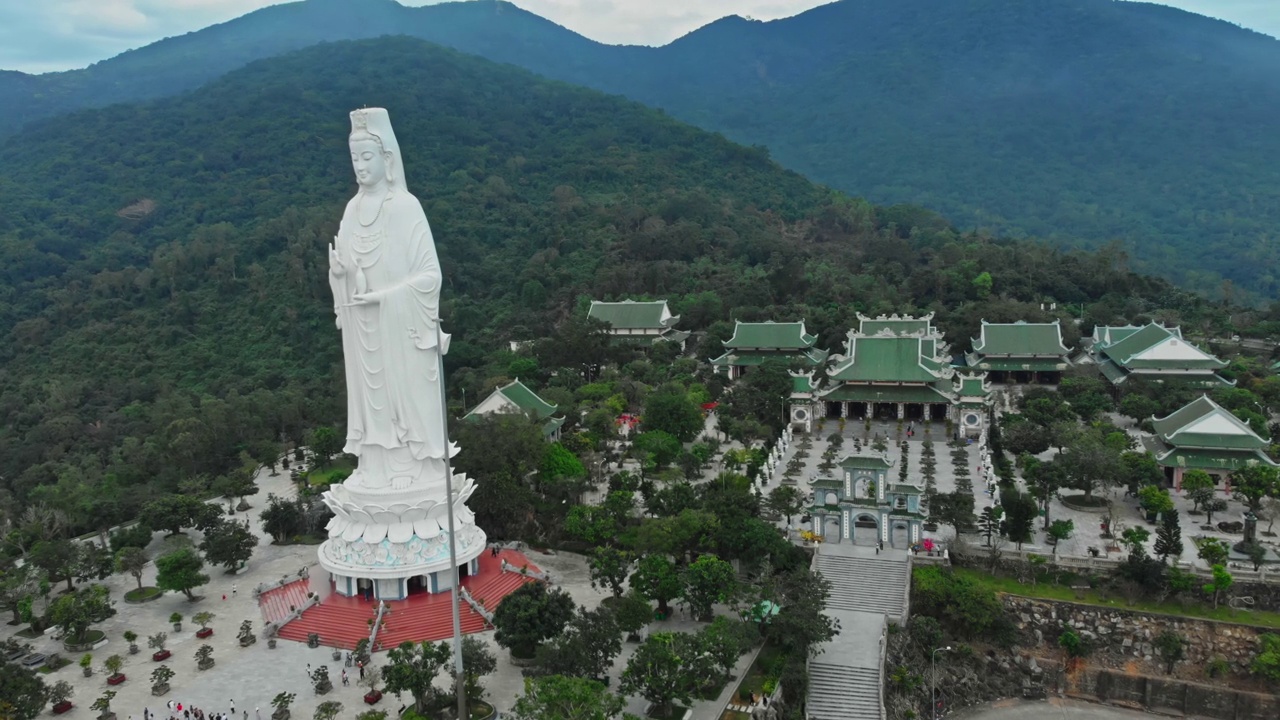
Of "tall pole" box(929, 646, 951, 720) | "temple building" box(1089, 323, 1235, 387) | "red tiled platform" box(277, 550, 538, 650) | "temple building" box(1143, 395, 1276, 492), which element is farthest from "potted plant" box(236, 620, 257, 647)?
"temple building" box(1089, 323, 1235, 387)

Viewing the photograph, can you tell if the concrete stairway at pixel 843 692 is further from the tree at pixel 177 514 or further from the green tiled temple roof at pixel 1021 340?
the green tiled temple roof at pixel 1021 340

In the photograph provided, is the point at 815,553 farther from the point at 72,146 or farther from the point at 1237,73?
the point at 1237,73

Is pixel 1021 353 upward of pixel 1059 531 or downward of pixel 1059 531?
upward

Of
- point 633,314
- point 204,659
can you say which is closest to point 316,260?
point 633,314

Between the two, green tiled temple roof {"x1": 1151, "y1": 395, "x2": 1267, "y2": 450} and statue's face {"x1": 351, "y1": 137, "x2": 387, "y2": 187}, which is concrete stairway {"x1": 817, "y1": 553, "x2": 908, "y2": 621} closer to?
green tiled temple roof {"x1": 1151, "y1": 395, "x2": 1267, "y2": 450}

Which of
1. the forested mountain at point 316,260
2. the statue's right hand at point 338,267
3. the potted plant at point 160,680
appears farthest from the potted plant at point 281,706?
the forested mountain at point 316,260

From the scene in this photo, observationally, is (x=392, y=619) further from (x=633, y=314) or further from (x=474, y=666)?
(x=633, y=314)

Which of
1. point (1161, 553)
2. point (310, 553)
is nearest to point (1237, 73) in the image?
point (1161, 553)
